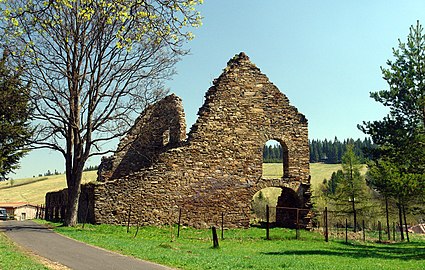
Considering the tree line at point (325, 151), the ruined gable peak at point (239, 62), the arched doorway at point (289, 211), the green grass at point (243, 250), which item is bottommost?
the green grass at point (243, 250)

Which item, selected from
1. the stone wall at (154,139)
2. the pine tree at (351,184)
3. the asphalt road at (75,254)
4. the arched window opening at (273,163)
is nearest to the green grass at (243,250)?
the asphalt road at (75,254)

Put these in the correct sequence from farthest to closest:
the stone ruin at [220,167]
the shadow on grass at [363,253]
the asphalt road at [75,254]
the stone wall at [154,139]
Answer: the stone wall at [154,139]
the stone ruin at [220,167]
the shadow on grass at [363,253]
the asphalt road at [75,254]

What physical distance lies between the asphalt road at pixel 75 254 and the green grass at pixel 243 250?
61cm

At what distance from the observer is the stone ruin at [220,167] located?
2339cm

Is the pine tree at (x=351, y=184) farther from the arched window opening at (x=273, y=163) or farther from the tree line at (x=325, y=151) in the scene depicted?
the tree line at (x=325, y=151)

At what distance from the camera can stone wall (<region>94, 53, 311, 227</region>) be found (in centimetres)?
2345

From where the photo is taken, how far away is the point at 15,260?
11336mm

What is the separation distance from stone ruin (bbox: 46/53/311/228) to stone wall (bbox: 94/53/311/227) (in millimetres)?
52

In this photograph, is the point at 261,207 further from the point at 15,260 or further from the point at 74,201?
the point at 15,260

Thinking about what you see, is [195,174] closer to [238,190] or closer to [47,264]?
[238,190]

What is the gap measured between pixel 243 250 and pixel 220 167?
935cm

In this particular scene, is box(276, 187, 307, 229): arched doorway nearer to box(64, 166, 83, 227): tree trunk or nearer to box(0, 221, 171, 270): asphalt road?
box(64, 166, 83, 227): tree trunk

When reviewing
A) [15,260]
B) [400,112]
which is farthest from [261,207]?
[15,260]

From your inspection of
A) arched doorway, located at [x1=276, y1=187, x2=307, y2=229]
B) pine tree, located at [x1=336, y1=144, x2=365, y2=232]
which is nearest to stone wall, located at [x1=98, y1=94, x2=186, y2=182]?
arched doorway, located at [x1=276, y1=187, x2=307, y2=229]
